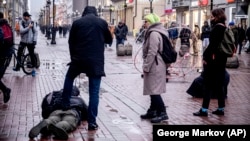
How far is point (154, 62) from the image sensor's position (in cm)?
793

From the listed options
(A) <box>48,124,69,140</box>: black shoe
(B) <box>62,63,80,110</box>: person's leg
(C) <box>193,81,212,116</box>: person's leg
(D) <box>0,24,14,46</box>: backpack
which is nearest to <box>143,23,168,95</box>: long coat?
(C) <box>193,81,212,116</box>: person's leg

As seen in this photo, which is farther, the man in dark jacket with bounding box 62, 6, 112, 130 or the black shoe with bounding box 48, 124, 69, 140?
the man in dark jacket with bounding box 62, 6, 112, 130

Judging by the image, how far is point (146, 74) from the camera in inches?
318

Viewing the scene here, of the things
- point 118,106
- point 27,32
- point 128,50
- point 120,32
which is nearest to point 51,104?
point 118,106

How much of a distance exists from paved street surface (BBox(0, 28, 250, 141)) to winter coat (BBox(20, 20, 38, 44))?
1112mm

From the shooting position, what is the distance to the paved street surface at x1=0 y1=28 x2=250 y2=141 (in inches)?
291

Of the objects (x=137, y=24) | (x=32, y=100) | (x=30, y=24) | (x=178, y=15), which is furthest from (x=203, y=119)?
(x=137, y=24)

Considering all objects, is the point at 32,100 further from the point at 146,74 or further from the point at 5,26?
the point at 146,74

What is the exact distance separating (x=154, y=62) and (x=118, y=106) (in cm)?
213

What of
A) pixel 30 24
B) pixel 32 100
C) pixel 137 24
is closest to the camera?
pixel 32 100

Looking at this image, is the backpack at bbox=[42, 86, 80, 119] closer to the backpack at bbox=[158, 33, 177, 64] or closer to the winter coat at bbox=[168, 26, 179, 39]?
the backpack at bbox=[158, 33, 177, 64]

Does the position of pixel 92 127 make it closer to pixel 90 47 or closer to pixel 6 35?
pixel 90 47

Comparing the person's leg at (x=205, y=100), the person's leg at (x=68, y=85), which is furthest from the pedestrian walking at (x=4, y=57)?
the person's leg at (x=205, y=100)

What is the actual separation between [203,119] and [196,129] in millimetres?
4819
